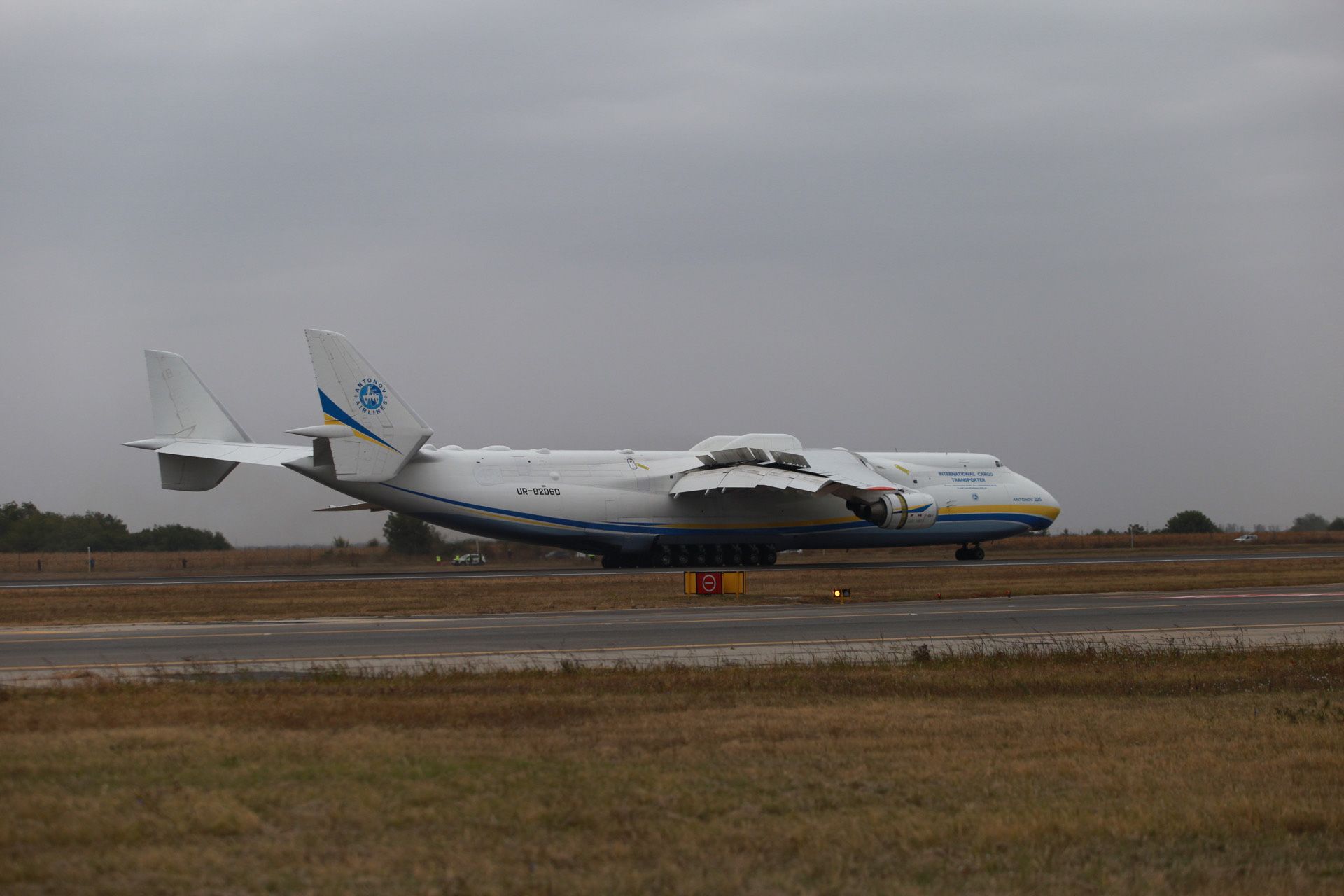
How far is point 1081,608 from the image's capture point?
82.8 ft

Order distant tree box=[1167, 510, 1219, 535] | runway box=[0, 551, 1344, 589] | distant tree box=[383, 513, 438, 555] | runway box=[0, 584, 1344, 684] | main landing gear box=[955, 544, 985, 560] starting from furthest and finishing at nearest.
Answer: distant tree box=[1167, 510, 1219, 535], distant tree box=[383, 513, 438, 555], main landing gear box=[955, 544, 985, 560], runway box=[0, 551, 1344, 589], runway box=[0, 584, 1344, 684]

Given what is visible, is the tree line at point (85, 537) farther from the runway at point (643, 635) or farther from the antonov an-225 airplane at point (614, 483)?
the runway at point (643, 635)

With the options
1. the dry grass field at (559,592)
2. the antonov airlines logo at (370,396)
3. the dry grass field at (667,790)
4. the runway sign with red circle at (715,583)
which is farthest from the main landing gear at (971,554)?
the dry grass field at (667,790)

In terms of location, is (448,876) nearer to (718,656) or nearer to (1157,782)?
(1157,782)

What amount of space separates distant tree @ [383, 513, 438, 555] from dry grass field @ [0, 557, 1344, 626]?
21891 mm

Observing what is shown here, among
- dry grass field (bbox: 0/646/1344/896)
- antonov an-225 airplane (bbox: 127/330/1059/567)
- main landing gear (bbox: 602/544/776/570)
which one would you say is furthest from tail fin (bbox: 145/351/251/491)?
dry grass field (bbox: 0/646/1344/896)

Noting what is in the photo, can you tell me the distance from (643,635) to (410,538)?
42.0 metres

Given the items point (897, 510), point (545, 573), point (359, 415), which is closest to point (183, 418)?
point (359, 415)

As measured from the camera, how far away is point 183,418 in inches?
1614

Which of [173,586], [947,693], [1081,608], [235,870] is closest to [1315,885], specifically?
[235,870]

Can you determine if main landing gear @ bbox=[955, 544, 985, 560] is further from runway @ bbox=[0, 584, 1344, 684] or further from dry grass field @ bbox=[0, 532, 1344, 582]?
runway @ bbox=[0, 584, 1344, 684]

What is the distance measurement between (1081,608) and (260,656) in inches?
638

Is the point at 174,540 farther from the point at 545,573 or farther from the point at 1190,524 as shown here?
the point at 1190,524

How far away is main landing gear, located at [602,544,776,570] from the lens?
46688 mm
